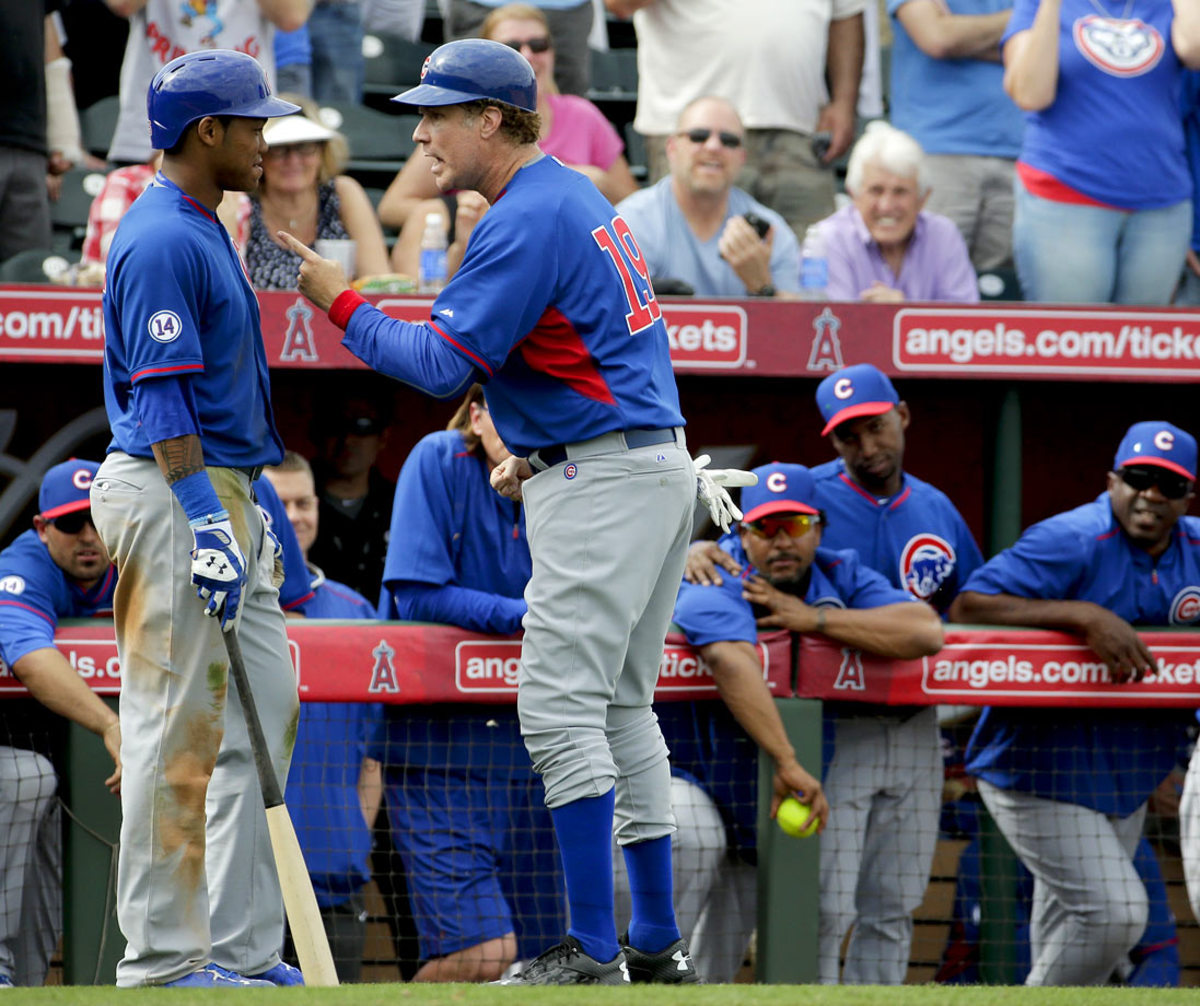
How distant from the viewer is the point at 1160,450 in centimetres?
470

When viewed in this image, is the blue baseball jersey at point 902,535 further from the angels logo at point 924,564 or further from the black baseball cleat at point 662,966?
the black baseball cleat at point 662,966

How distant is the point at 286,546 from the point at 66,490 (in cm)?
82

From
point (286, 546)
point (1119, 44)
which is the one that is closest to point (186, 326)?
point (286, 546)

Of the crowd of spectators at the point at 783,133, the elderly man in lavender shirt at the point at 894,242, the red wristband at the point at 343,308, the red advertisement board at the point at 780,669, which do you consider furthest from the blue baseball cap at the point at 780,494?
the red wristband at the point at 343,308

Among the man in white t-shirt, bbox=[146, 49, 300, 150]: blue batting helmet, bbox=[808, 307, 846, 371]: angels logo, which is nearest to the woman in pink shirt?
the man in white t-shirt

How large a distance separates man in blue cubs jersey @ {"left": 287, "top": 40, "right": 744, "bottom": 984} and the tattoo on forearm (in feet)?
1.21

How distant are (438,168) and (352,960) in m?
2.17

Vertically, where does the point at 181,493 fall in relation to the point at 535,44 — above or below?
below

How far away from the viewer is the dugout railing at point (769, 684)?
13.0ft

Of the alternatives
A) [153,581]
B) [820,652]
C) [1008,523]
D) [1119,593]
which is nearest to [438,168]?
[153,581]

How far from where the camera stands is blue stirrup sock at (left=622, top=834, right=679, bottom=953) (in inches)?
126

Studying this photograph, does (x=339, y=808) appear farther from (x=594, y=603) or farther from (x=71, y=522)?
(x=594, y=603)

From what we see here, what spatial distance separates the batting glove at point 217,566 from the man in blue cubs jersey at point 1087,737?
2324 millimetres

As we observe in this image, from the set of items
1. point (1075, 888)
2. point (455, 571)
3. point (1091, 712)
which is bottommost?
point (1075, 888)
